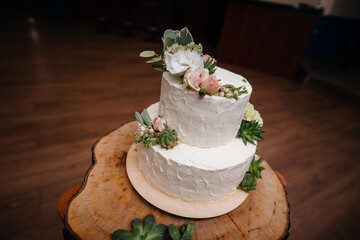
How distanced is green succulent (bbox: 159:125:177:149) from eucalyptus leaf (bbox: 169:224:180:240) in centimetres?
39

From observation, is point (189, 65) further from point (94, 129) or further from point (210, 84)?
point (94, 129)

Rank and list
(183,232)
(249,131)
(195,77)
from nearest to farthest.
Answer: (195,77) → (183,232) → (249,131)

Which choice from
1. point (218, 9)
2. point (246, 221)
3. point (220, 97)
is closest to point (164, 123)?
point (220, 97)

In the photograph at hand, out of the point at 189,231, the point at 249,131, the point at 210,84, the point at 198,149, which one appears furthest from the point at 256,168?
the point at 210,84

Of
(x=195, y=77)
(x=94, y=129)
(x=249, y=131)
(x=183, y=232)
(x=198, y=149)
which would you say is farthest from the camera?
(x=94, y=129)

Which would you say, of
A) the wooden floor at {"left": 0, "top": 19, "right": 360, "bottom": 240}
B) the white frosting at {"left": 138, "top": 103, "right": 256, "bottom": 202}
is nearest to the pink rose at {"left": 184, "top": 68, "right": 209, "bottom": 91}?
the white frosting at {"left": 138, "top": 103, "right": 256, "bottom": 202}

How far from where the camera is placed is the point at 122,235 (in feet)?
3.47

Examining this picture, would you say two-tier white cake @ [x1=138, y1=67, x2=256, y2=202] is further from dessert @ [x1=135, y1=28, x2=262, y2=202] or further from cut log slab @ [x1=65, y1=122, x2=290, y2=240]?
cut log slab @ [x1=65, y1=122, x2=290, y2=240]

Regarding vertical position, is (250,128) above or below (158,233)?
above

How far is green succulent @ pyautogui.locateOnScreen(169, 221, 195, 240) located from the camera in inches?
42.1

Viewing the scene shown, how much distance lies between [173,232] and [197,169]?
1.03ft

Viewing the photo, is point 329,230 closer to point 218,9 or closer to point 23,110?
point 23,110

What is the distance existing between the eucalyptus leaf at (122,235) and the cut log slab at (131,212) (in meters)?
0.07

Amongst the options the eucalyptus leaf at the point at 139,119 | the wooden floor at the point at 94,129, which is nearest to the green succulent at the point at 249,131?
the eucalyptus leaf at the point at 139,119
